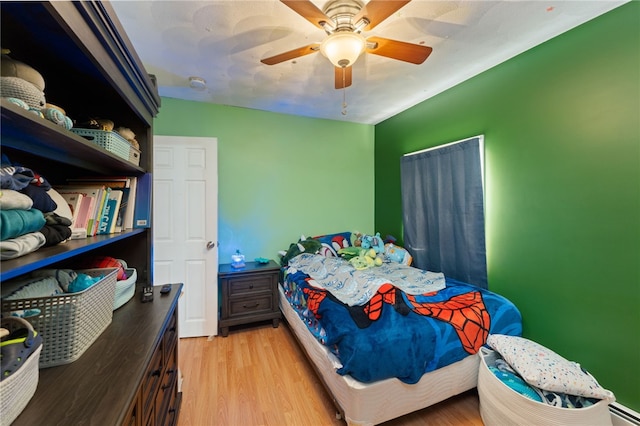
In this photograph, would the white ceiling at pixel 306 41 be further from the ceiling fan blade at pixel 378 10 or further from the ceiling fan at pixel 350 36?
the ceiling fan blade at pixel 378 10

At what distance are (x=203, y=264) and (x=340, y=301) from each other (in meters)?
1.68

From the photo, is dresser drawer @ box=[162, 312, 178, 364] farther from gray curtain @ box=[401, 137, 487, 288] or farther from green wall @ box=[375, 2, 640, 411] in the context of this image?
green wall @ box=[375, 2, 640, 411]

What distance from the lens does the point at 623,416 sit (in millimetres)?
1544

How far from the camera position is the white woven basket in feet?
4.39

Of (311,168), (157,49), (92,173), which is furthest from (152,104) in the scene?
(311,168)

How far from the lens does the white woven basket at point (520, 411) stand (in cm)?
134

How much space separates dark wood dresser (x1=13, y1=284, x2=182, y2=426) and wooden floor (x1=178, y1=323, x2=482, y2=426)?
0.52 meters

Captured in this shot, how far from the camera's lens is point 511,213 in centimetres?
217

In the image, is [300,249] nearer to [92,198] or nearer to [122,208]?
[122,208]

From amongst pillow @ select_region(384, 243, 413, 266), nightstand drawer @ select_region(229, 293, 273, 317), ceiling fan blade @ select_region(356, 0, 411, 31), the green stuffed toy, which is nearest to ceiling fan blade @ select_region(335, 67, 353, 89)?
ceiling fan blade @ select_region(356, 0, 411, 31)

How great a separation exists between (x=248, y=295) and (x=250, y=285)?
0.11 m

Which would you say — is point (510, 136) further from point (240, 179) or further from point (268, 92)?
point (240, 179)

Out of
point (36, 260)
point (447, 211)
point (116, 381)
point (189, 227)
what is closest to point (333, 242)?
point (447, 211)

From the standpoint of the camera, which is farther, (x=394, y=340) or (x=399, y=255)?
(x=399, y=255)
